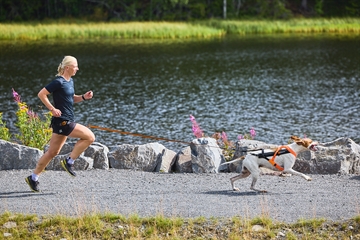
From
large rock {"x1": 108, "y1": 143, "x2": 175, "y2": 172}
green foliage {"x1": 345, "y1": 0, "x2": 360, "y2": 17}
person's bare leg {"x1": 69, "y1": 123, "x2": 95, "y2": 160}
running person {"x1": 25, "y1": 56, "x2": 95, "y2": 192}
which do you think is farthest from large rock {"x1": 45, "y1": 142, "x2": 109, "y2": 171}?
green foliage {"x1": 345, "y1": 0, "x2": 360, "y2": 17}

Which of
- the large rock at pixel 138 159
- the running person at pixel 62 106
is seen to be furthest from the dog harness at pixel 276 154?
the running person at pixel 62 106

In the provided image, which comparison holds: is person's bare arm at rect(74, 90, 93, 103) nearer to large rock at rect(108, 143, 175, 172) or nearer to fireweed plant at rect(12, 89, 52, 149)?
large rock at rect(108, 143, 175, 172)

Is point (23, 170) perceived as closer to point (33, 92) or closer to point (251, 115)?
point (251, 115)

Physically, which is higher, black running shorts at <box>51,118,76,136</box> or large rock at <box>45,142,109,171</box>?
black running shorts at <box>51,118,76,136</box>

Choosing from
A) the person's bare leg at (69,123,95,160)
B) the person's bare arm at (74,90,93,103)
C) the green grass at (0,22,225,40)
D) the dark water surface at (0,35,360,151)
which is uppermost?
the person's bare arm at (74,90,93,103)

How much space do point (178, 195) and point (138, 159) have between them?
246 centimetres

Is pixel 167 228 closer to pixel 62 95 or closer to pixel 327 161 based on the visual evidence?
pixel 62 95

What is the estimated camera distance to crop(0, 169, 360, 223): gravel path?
910cm

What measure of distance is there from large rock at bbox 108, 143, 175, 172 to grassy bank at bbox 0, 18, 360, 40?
3986cm

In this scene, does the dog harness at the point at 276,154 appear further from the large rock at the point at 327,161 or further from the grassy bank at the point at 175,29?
the grassy bank at the point at 175,29

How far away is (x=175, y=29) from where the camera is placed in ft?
172

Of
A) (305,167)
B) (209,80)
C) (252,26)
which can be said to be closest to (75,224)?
(305,167)

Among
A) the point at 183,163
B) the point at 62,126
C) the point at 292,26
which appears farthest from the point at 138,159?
the point at 292,26

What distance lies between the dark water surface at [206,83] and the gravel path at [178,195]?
21.6ft
